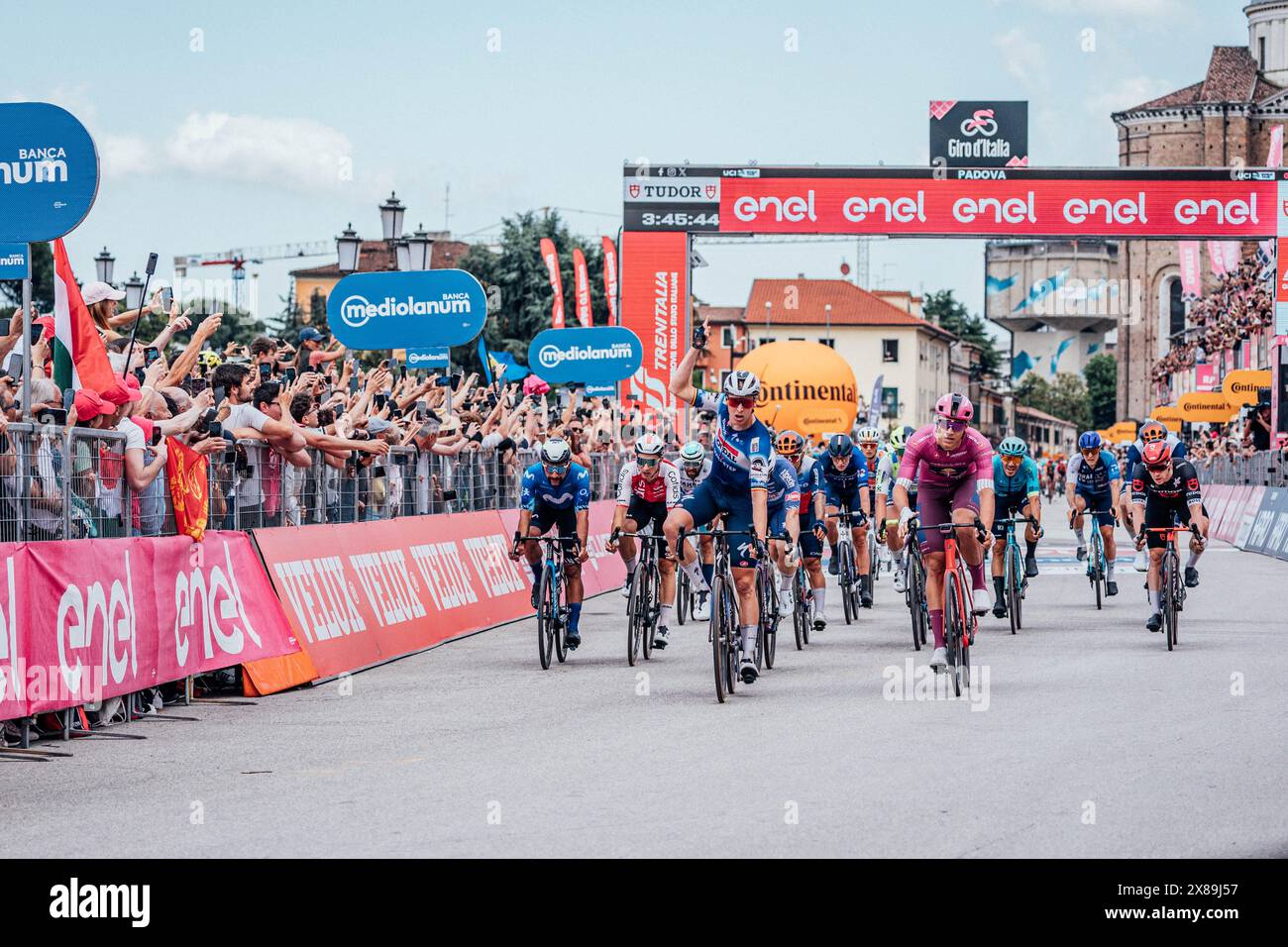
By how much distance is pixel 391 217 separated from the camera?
2147 centimetres

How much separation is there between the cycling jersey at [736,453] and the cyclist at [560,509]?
2.15 m

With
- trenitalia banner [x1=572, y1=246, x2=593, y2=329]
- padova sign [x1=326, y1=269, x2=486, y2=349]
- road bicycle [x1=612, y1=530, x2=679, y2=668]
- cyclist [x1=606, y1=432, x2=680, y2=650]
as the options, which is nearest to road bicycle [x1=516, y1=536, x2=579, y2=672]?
road bicycle [x1=612, y1=530, x2=679, y2=668]

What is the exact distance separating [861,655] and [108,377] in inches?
264

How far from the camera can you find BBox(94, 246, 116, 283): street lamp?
78.6 ft

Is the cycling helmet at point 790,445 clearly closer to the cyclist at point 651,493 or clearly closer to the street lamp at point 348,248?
the cyclist at point 651,493

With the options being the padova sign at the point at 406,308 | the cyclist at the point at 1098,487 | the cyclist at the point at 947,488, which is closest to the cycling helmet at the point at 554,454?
the padova sign at the point at 406,308

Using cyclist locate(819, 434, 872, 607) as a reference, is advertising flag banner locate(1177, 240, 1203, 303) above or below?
above

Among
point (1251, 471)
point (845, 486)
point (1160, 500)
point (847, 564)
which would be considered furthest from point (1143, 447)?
point (1251, 471)

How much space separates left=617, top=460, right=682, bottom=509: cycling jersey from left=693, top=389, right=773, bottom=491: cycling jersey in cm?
277

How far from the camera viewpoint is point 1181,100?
360 ft

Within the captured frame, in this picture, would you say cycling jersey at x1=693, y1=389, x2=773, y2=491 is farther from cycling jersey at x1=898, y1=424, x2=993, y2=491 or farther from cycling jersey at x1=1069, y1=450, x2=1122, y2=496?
cycling jersey at x1=1069, y1=450, x2=1122, y2=496

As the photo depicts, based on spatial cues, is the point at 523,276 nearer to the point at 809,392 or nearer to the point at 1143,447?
the point at 809,392
